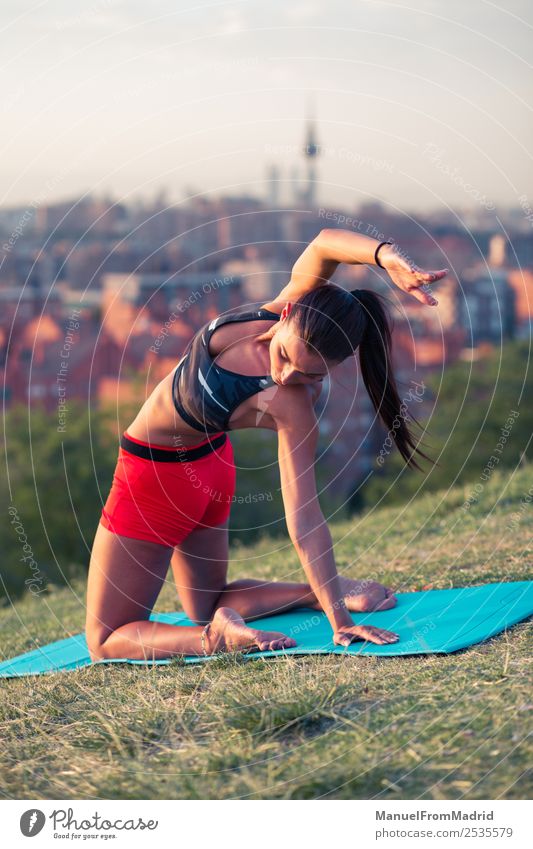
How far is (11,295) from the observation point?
53500 millimetres

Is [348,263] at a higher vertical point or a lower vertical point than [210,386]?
higher

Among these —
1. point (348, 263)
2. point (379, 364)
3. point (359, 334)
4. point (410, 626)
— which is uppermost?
point (348, 263)

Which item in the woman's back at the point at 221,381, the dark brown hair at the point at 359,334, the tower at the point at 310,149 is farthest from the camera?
the tower at the point at 310,149

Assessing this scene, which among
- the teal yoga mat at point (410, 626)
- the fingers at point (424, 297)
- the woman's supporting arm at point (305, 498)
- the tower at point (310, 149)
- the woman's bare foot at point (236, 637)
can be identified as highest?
the tower at point (310, 149)

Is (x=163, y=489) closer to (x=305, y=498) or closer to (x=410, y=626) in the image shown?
(x=305, y=498)

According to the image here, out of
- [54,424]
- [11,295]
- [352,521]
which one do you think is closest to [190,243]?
[11,295]

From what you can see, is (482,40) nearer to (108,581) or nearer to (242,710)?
(108,581)

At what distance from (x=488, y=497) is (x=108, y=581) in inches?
163

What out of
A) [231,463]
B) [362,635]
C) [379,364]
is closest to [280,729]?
[362,635]

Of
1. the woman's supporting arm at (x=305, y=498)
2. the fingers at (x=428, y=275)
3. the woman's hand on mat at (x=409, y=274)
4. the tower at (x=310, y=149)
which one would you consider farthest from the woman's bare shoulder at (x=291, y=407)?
the tower at (x=310, y=149)

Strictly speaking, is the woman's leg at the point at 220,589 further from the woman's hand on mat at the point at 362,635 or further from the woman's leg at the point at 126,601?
the woman's hand on mat at the point at 362,635

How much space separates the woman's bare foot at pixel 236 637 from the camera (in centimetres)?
433

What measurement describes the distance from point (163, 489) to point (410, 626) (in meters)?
1.34

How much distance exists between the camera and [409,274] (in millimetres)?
3562
